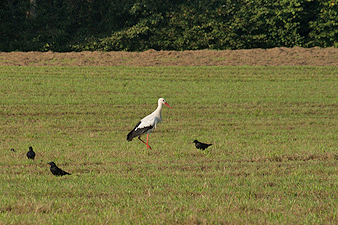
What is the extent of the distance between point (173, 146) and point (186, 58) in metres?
18.5

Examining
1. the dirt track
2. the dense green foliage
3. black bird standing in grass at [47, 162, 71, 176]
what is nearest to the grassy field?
black bird standing in grass at [47, 162, 71, 176]

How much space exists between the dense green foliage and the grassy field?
8631 millimetres

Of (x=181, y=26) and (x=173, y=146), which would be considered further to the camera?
(x=181, y=26)

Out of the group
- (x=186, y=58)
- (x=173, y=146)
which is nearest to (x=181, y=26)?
(x=186, y=58)

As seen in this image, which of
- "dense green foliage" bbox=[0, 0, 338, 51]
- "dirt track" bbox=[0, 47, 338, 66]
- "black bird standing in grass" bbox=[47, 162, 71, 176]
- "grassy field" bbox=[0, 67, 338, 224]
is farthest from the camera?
"dense green foliage" bbox=[0, 0, 338, 51]

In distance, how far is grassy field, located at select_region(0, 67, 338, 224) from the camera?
6.80m

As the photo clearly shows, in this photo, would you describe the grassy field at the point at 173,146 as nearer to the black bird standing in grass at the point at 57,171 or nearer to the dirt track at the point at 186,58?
the black bird standing in grass at the point at 57,171

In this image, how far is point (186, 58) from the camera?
30.9 meters

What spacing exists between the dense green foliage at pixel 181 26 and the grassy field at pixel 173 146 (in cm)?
863

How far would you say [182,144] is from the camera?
13352 mm

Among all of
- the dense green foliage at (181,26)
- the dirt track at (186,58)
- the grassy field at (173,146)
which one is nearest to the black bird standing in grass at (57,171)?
the grassy field at (173,146)

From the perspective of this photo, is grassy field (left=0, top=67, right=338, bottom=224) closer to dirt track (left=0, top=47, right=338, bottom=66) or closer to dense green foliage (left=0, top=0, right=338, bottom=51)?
dirt track (left=0, top=47, right=338, bottom=66)

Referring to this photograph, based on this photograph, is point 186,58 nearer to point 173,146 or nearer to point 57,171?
point 173,146

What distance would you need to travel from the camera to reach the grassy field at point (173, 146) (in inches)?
268
